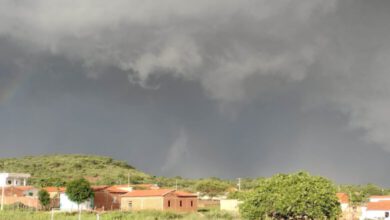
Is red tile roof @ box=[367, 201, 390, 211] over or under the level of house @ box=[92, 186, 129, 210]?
under

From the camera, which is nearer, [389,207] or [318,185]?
[318,185]

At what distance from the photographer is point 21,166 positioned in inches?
6467

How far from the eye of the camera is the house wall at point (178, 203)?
228 feet

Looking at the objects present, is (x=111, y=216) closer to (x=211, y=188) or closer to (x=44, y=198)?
(x=44, y=198)

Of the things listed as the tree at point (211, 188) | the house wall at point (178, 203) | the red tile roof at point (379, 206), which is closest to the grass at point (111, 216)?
the house wall at point (178, 203)

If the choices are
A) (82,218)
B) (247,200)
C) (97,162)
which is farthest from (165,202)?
(97,162)

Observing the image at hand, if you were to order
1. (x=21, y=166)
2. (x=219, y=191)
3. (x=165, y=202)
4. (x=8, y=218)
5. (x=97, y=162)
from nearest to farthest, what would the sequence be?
(x=8, y=218), (x=165, y=202), (x=219, y=191), (x=21, y=166), (x=97, y=162)

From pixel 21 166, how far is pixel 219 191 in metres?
80.8

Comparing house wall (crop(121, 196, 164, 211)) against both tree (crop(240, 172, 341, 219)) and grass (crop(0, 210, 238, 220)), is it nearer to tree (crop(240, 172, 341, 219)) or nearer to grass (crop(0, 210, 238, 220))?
grass (crop(0, 210, 238, 220))

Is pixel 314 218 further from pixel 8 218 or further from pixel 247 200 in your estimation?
pixel 8 218

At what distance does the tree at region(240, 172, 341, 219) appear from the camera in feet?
107

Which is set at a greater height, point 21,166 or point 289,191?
point 21,166

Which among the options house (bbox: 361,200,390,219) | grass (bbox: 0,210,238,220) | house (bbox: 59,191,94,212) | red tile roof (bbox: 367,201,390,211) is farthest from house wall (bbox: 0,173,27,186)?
red tile roof (bbox: 367,201,390,211)

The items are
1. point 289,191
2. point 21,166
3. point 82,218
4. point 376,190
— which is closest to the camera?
point 289,191
